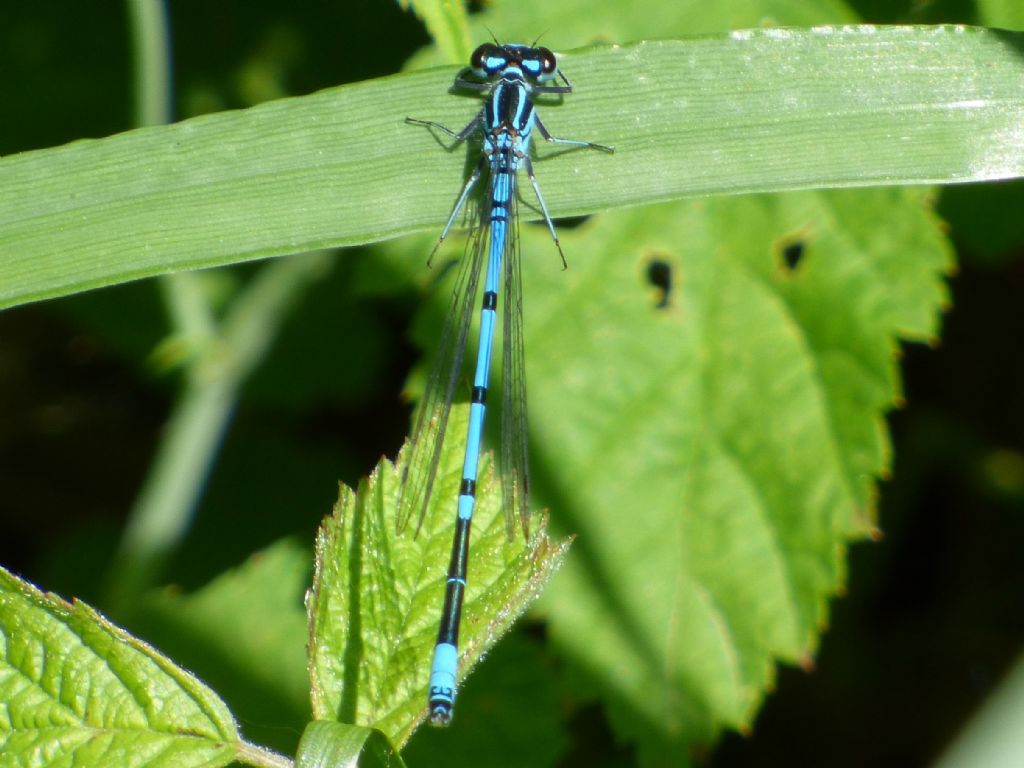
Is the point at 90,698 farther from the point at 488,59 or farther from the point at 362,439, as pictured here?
the point at 362,439

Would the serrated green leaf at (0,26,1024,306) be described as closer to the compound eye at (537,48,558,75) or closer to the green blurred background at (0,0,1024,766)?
the compound eye at (537,48,558,75)

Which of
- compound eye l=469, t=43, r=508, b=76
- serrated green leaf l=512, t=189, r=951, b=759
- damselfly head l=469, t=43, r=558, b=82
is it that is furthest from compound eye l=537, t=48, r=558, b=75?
serrated green leaf l=512, t=189, r=951, b=759

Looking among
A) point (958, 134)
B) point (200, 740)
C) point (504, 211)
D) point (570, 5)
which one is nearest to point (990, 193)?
point (958, 134)

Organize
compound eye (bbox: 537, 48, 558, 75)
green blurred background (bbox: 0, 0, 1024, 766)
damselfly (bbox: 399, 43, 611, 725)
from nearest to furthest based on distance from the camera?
damselfly (bbox: 399, 43, 611, 725)
compound eye (bbox: 537, 48, 558, 75)
green blurred background (bbox: 0, 0, 1024, 766)

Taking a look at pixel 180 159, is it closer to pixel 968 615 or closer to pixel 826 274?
pixel 826 274

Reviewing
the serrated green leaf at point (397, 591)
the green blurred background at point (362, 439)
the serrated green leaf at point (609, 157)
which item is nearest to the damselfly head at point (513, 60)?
the serrated green leaf at point (609, 157)
